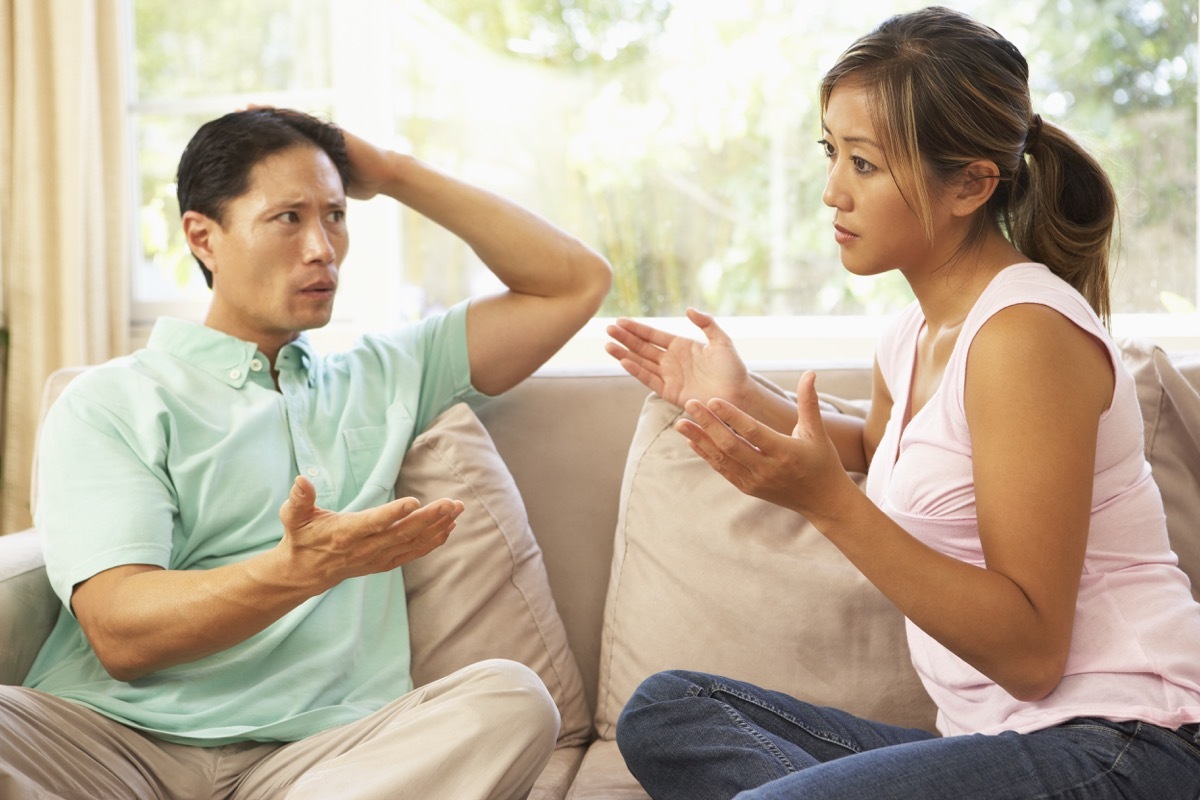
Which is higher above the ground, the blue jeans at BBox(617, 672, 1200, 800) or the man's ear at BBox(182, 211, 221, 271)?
the man's ear at BBox(182, 211, 221, 271)

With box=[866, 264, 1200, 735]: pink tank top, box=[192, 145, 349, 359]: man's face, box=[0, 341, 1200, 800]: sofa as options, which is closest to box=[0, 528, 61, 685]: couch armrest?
box=[0, 341, 1200, 800]: sofa

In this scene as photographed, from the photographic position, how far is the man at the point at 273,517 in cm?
131

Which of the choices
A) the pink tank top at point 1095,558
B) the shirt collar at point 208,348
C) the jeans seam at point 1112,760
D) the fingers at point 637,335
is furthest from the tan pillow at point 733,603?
the shirt collar at point 208,348

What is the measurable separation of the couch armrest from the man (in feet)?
0.08

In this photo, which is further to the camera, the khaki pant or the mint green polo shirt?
the mint green polo shirt

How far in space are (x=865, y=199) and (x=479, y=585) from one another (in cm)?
81

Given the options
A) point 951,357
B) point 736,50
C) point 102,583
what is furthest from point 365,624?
point 736,50

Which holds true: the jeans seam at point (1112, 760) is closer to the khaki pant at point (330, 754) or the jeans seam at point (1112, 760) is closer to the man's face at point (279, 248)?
the khaki pant at point (330, 754)

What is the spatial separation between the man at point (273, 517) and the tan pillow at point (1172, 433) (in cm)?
90

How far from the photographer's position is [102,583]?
A: 1.42 metres

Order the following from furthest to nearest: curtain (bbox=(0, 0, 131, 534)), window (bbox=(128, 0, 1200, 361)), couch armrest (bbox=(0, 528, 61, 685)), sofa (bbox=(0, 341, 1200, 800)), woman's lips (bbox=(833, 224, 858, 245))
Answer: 1. window (bbox=(128, 0, 1200, 361))
2. curtain (bbox=(0, 0, 131, 534))
3. sofa (bbox=(0, 341, 1200, 800))
4. couch armrest (bbox=(0, 528, 61, 685))
5. woman's lips (bbox=(833, 224, 858, 245))

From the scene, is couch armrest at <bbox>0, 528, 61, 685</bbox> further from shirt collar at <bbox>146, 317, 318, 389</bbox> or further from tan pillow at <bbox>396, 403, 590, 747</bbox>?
tan pillow at <bbox>396, 403, 590, 747</bbox>

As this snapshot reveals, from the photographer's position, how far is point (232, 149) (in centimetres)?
177

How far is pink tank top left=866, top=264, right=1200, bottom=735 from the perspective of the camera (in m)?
1.19
